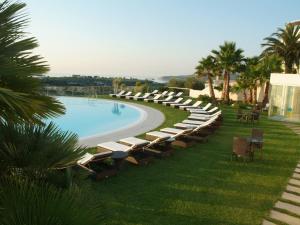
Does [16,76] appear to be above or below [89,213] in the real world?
above

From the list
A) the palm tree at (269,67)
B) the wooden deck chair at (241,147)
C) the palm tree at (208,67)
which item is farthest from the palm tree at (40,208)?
the palm tree at (208,67)

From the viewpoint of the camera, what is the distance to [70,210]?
1.84 meters

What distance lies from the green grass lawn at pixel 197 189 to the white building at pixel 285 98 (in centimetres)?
1050

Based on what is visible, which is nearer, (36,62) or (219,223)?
(36,62)

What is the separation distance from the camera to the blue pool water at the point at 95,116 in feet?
48.6

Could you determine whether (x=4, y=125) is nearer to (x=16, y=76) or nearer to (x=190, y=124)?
(x=16, y=76)

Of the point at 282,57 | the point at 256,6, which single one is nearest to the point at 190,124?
the point at 256,6

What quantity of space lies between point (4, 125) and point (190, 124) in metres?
10.9

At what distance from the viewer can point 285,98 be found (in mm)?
19797

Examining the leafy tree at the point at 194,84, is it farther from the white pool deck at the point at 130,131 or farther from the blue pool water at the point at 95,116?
the white pool deck at the point at 130,131

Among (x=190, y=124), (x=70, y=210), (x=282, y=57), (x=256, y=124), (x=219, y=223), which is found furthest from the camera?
(x=282, y=57)

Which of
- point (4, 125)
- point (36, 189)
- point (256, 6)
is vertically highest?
point (256, 6)

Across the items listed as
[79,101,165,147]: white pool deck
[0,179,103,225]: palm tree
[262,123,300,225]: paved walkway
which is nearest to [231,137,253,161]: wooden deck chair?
[262,123,300,225]: paved walkway

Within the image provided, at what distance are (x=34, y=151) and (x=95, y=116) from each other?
17219mm
